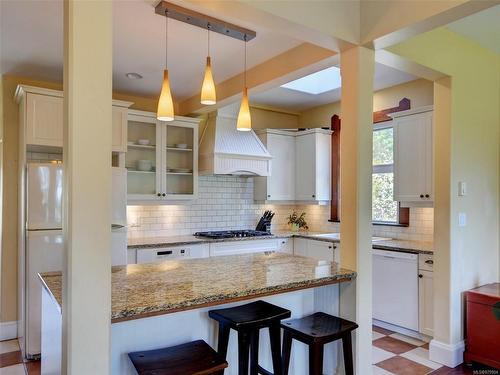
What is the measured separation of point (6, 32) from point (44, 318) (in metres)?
2.09

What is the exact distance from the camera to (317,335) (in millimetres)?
1917

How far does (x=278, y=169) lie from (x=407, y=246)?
2001 millimetres

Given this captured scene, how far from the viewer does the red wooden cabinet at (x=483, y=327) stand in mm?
2828

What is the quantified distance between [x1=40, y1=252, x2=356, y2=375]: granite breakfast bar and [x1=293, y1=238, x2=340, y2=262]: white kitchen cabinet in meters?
1.58

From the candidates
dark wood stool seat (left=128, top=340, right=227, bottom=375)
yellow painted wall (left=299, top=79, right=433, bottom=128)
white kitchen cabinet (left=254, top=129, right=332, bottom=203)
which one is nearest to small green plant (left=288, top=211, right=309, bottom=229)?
white kitchen cabinet (left=254, top=129, right=332, bottom=203)

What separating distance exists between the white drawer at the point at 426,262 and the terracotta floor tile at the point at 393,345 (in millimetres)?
710

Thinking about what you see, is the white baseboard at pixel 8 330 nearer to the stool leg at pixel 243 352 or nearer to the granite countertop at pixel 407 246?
the stool leg at pixel 243 352

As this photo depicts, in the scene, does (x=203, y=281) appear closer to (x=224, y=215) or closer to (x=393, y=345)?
(x=393, y=345)

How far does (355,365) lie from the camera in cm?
229

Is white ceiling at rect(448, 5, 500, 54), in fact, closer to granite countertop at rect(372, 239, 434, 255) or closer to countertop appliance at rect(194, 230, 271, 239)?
granite countertop at rect(372, 239, 434, 255)

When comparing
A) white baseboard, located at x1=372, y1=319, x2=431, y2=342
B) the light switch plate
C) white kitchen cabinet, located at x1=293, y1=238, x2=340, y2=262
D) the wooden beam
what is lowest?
white baseboard, located at x1=372, y1=319, x2=431, y2=342

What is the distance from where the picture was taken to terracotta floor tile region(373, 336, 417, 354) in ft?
10.7

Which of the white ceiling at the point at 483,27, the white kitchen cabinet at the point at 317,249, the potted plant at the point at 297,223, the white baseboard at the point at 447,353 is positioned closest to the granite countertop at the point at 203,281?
the white baseboard at the point at 447,353

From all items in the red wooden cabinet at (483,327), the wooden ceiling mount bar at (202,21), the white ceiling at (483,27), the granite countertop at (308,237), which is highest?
the white ceiling at (483,27)
